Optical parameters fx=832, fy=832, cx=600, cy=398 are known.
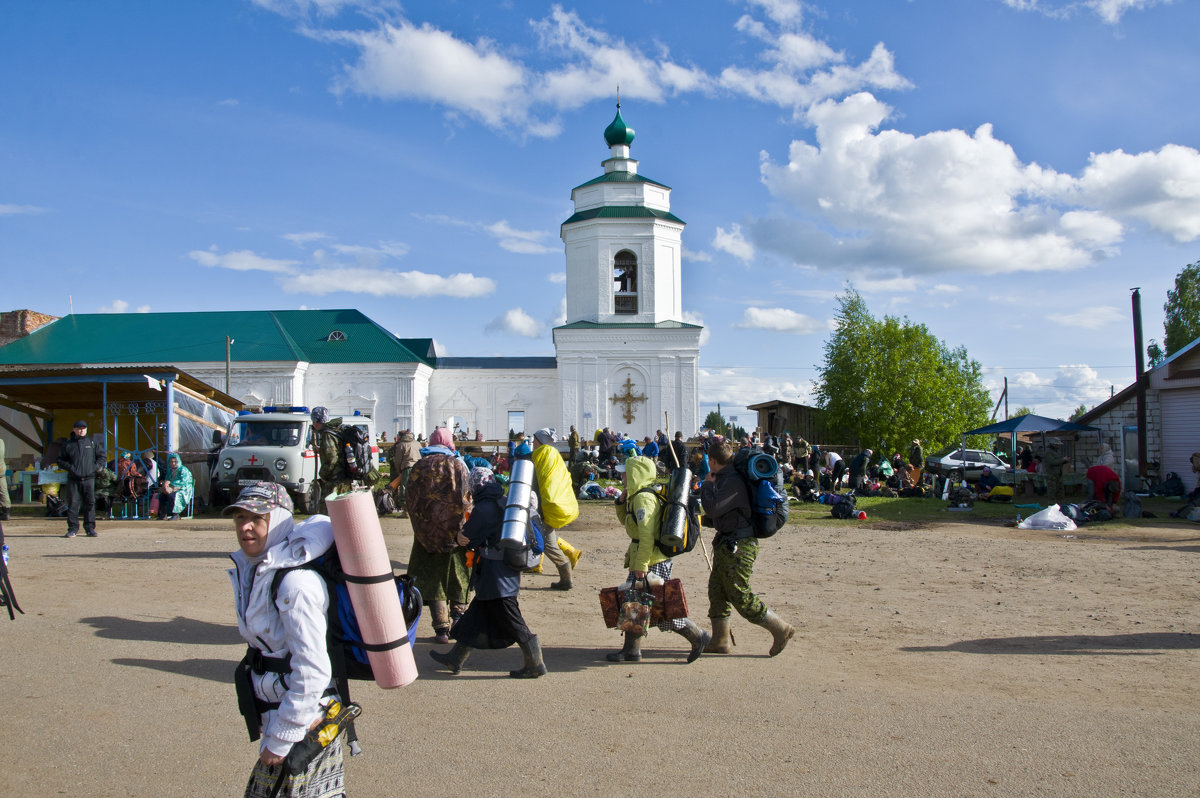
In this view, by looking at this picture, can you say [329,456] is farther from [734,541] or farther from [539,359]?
[539,359]

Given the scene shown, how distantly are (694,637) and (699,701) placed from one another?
3.04ft

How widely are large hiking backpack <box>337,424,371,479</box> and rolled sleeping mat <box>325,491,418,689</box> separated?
7061 millimetres

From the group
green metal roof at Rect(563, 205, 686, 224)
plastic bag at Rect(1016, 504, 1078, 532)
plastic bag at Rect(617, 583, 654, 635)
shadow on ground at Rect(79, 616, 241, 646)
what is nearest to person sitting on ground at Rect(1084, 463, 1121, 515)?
plastic bag at Rect(1016, 504, 1078, 532)

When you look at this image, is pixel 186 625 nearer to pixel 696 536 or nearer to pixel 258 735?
pixel 696 536

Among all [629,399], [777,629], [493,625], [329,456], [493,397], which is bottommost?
[777,629]

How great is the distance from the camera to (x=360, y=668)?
3.08m

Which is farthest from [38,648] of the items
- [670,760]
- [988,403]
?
[988,403]

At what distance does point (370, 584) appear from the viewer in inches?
116

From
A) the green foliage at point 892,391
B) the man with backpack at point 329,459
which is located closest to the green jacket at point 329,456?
the man with backpack at point 329,459

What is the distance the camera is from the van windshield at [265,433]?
59.7 ft

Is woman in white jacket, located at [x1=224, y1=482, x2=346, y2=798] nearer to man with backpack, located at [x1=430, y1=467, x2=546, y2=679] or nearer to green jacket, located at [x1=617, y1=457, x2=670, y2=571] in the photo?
man with backpack, located at [x1=430, y1=467, x2=546, y2=679]

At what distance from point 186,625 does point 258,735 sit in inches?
201

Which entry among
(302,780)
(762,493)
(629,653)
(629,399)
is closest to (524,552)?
(629,653)

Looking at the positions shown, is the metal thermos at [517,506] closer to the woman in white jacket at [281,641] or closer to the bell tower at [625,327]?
the woman in white jacket at [281,641]
